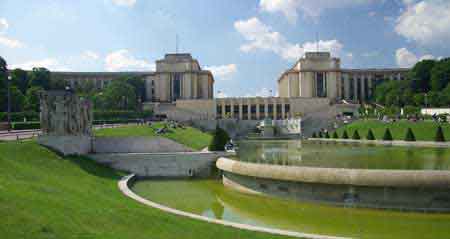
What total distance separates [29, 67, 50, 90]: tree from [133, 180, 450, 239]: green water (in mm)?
76083

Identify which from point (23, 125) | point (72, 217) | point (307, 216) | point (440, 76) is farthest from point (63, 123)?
point (440, 76)

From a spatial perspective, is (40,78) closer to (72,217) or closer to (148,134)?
(148,134)

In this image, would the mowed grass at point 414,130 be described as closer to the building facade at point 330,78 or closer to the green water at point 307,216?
the green water at point 307,216

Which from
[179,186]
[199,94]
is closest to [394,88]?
[199,94]

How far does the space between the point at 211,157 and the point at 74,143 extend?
8026 mm

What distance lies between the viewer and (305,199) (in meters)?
15.9

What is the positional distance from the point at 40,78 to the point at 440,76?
80666 mm

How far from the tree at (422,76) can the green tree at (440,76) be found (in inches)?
206

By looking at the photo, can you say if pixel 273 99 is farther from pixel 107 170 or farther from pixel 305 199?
pixel 305 199

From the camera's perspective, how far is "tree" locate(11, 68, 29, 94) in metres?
84.4

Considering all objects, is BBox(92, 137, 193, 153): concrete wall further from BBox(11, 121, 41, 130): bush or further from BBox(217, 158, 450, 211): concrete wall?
BBox(11, 121, 41, 130): bush

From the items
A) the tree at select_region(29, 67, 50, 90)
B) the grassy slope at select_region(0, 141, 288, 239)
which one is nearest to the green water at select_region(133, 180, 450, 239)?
the grassy slope at select_region(0, 141, 288, 239)

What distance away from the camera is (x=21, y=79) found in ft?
285

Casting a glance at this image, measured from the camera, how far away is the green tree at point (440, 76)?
85062 mm
